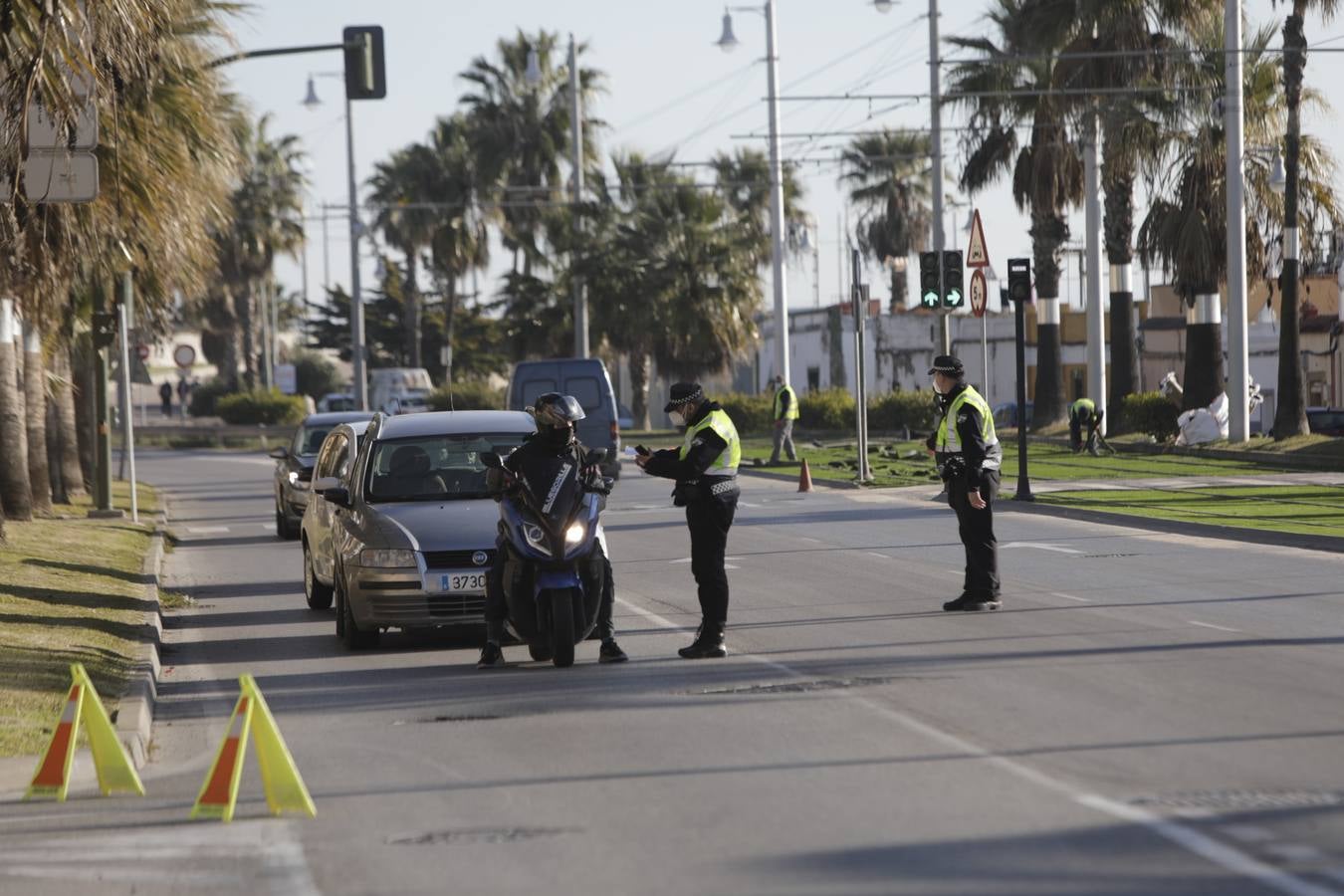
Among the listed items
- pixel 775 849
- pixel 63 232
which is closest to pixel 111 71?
pixel 63 232

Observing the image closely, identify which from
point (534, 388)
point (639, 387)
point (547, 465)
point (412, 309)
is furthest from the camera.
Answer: point (412, 309)

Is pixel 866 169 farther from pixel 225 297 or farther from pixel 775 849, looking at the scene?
pixel 775 849

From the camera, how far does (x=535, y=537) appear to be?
12.0 m

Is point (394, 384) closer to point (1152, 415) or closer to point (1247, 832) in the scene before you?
point (1152, 415)

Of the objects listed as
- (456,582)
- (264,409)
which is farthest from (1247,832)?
(264,409)

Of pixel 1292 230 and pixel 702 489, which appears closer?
pixel 702 489

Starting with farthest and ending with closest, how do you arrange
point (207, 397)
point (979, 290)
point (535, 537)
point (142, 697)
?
point (207, 397) < point (979, 290) < point (535, 537) < point (142, 697)

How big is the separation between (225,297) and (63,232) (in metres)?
66.4

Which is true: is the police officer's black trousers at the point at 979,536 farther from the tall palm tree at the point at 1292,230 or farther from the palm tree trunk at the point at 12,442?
the tall palm tree at the point at 1292,230

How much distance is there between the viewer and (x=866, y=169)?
3083 inches

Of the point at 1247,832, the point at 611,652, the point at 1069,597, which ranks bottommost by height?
the point at 1069,597

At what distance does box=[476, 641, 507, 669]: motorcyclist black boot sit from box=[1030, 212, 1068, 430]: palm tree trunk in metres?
36.4

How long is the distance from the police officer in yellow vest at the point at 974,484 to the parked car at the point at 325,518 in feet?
15.0

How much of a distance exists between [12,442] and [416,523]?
13130 millimetres
